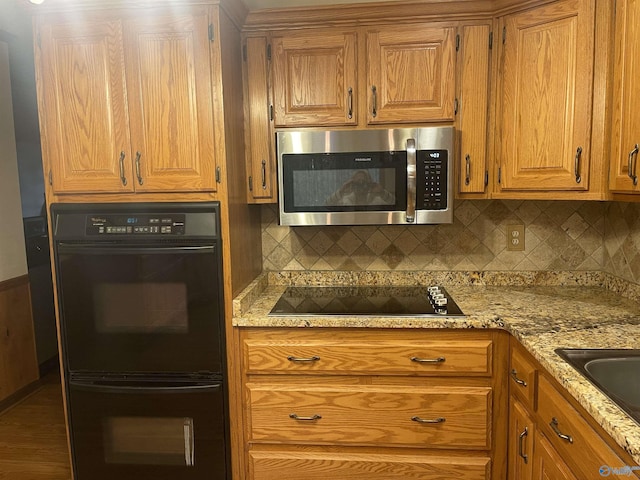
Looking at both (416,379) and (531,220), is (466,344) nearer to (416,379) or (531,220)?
(416,379)

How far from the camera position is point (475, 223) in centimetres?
230

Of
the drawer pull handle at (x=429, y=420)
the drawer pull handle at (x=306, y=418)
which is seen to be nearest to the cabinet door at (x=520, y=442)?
the drawer pull handle at (x=429, y=420)

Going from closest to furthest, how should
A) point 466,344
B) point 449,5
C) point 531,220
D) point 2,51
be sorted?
point 466,344
point 449,5
point 531,220
point 2,51

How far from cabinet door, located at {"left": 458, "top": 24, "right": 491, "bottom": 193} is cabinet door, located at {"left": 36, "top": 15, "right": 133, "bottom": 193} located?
1437 mm

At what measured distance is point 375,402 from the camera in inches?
71.2

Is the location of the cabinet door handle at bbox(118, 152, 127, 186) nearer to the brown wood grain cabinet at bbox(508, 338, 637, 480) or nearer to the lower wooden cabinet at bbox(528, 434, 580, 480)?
the brown wood grain cabinet at bbox(508, 338, 637, 480)

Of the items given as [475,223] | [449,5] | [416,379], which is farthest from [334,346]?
[449,5]

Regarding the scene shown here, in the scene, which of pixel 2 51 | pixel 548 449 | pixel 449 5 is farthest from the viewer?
pixel 2 51

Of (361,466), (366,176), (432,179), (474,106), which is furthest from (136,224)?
(474,106)

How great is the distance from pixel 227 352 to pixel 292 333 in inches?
11.2

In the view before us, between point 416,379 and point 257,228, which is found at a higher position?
point 257,228

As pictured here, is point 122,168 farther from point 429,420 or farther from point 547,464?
point 547,464

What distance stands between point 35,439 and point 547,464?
268 centimetres

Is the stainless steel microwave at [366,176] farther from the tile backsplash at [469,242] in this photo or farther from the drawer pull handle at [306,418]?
the drawer pull handle at [306,418]
